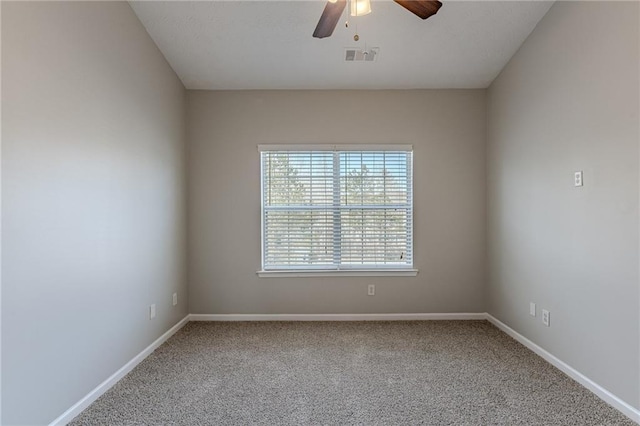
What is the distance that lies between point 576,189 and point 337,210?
214 cm

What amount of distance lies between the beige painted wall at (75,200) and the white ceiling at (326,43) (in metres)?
0.38

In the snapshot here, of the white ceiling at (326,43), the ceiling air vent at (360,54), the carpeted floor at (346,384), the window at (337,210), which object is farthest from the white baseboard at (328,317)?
the ceiling air vent at (360,54)

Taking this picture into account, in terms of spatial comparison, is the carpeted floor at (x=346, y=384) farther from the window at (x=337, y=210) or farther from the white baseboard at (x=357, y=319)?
the window at (x=337, y=210)

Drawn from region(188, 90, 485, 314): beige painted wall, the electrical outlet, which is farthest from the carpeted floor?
region(188, 90, 485, 314): beige painted wall

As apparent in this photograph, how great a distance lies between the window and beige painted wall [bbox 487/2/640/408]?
1075 millimetres

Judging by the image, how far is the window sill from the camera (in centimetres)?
360

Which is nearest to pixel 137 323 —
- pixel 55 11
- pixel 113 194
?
pixel 113 194

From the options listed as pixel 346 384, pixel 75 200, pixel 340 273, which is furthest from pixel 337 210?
pixel 75 200

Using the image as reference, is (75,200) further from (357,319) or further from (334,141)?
(357,319)

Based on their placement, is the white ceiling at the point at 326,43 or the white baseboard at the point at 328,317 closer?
the white ceiling at the point at 326,43

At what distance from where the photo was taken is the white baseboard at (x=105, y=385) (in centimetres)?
188

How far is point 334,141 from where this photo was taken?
3.60 m

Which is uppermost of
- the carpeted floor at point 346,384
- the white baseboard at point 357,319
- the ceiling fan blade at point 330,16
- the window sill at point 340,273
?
the ceiling fan blade at point 330,16

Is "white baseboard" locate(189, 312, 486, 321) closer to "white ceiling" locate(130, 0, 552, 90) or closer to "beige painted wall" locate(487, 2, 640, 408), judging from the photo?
"beige painted wall" locate(487, 2, 640, 408)
